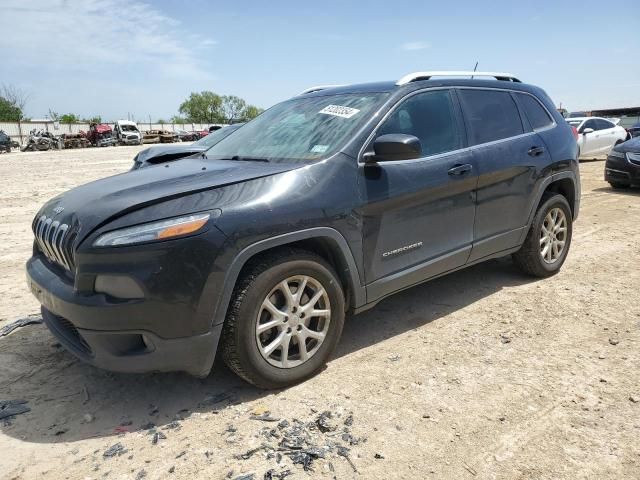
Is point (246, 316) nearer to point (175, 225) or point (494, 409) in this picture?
point (175, 225)

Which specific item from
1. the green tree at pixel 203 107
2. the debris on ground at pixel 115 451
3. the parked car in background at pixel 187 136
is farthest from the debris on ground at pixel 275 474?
the green tree at pixel 203 107

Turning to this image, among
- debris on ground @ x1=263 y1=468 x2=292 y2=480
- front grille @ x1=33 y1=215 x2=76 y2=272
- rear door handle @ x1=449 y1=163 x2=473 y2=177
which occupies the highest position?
rear door handle @ x1=449 y1=163 x2=473 y2=177

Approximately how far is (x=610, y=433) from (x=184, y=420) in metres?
2.20

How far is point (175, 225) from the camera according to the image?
2.53 metres

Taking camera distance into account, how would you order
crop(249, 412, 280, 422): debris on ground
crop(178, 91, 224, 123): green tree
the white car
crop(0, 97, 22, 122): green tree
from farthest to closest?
crop(178, 91, 224, 123): green tree → crop(0, 97, 22, 122): green tree → the white car → crop(249, 412, 280, 422): debris on ground

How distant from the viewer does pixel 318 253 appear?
10.3ft

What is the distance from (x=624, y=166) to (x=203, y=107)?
10603 centimetres

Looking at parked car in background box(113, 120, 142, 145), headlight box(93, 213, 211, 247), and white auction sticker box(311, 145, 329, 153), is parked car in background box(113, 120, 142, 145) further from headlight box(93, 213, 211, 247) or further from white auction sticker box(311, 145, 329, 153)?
headlight box(93, 213, 211, 247)

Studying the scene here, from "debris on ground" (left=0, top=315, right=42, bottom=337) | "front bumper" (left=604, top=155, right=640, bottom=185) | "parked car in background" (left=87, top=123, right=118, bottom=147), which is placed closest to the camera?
"debris on ground" (left=0, top=315, right=42, bottom=337)

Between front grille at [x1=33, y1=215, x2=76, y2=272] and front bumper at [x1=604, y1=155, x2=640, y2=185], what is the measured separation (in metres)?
10.1

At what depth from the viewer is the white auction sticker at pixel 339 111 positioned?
3465 mm

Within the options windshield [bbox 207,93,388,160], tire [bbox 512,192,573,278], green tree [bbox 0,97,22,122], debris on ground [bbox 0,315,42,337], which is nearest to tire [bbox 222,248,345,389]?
windshield [bbox 207,93,388,160]

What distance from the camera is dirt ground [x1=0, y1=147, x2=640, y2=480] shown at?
7.73ft

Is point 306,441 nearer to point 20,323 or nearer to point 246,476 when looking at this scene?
point 246,476
